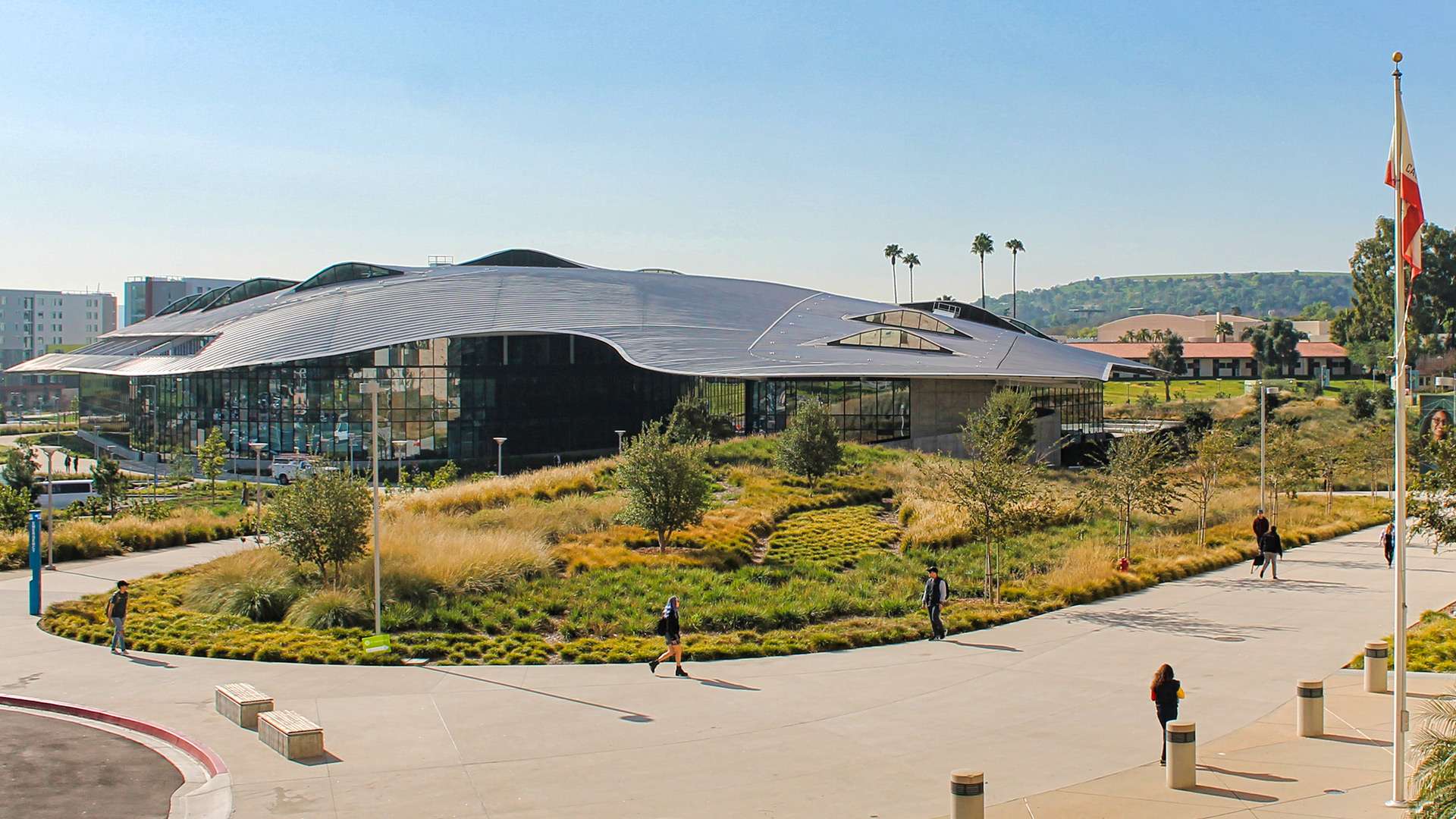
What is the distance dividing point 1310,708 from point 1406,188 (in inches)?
219

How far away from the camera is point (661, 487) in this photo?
2641 centimetres

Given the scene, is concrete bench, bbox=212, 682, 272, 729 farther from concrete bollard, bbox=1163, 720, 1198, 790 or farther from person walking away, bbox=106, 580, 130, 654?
concrete bollard, bbox=1163, 720, 1198, 790

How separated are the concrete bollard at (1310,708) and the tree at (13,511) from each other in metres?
30.0

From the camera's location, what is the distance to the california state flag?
10859 millimetres

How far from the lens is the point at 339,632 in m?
18.6

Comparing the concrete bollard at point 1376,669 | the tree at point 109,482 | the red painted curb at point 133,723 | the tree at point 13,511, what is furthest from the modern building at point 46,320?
the concrete bollard at point 1376,669

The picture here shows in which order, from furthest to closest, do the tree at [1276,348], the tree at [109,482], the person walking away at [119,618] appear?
1. the tree at [1276,348]
2. the tree at [109,482]
3. the person walking away at [119,618]

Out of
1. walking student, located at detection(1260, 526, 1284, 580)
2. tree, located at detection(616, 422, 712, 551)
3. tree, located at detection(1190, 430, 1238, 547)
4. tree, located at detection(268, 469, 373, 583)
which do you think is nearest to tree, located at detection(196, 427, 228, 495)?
tree, located at detection(616, 422, 712, 551)

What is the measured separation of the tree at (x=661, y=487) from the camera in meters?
26.4

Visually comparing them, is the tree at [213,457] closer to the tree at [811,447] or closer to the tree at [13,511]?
the tree at [13,511]

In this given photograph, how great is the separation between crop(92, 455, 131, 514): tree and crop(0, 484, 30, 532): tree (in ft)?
14.1

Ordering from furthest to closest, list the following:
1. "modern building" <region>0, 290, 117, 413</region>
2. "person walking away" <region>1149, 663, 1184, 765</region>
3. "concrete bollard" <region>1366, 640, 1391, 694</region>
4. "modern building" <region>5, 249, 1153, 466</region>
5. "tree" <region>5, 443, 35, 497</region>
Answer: "modern building" <region>0, 290, 117, 413</region>
"modern building" <region>5, 249, 1153, 466</region>
"tree" <region>5, 443, 35, 497</region>
"concrete bollard" <region>1366, 640, 1391, 694</region>
"person walking away" <region>1149, 663, 1184, 765</region>

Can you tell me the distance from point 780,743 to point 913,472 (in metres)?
26.8

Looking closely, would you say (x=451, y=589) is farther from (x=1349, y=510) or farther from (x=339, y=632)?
(x=1349, y=510)
